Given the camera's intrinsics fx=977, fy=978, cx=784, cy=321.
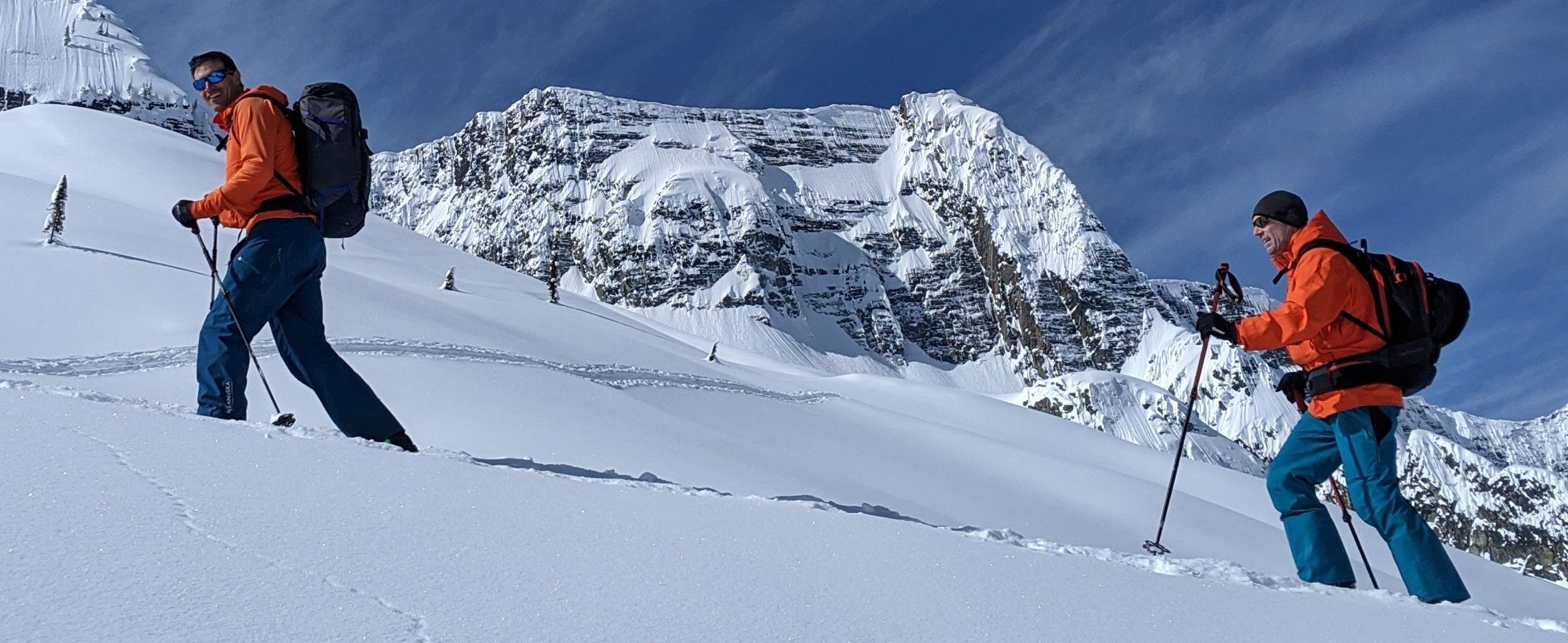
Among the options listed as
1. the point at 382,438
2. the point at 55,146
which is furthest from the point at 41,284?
the point at 55,146

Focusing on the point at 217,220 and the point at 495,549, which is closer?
the point at 495,549

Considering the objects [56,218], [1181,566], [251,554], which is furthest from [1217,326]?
[56,218]

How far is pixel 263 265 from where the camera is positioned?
5.46 meters

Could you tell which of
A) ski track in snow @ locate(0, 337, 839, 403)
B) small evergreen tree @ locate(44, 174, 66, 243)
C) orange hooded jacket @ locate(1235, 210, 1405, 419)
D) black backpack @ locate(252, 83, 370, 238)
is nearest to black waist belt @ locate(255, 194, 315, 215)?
black backpack @ locate(252, 83, 370, 238)

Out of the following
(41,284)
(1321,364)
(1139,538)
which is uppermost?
(1321,364)

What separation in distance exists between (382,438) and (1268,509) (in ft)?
59.1

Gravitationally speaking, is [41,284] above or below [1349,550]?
below

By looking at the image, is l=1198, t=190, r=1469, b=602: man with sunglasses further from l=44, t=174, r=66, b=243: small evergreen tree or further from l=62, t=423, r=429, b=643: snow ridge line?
l=44, t=174, r=66, b=243: small evergreen tree

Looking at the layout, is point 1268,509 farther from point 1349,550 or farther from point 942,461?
point 942,461

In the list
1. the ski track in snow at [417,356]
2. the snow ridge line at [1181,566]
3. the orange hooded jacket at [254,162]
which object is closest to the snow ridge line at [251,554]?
the snow ridge line at [1181,566]

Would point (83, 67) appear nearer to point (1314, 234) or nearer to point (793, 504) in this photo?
point (793, 504)

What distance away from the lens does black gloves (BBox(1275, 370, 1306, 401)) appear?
5125 millimetres

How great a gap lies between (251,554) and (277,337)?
3.62m

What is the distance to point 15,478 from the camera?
9.30 feet
